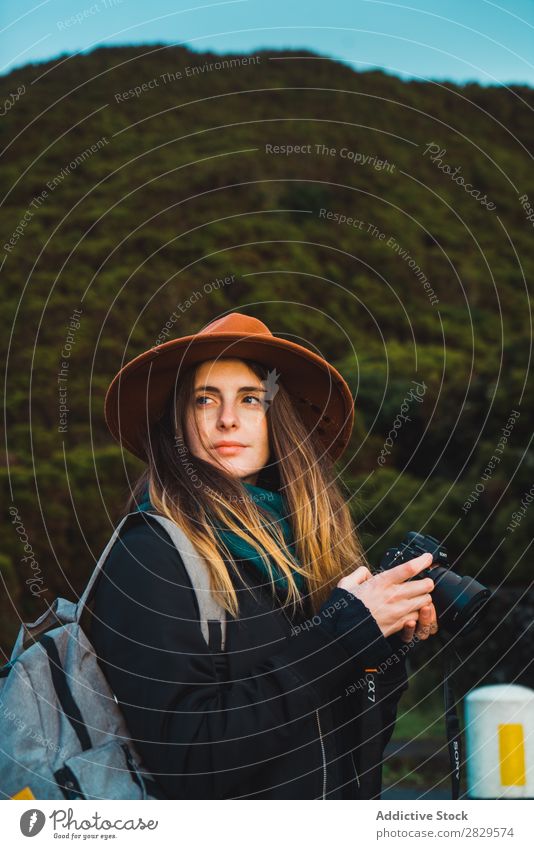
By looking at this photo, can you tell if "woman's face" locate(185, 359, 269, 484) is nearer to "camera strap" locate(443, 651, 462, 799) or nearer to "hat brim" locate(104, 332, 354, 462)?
"hat brim" locate(104, 332, 354, 462)

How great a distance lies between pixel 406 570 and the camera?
166 centimetres

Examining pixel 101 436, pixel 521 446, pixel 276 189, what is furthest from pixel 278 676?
pixel 276 189

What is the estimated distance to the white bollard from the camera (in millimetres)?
2447

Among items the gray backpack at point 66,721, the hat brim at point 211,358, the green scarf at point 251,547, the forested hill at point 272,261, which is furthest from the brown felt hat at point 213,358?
the forested hill at point 272,261

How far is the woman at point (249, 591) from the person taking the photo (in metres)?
1.49

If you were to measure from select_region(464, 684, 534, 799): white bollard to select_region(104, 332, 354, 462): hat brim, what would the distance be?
0.89 metres

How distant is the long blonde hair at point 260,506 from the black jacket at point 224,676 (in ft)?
0.26

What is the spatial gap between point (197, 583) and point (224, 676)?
161 mm

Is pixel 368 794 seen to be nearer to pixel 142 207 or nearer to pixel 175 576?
pixel 175 576

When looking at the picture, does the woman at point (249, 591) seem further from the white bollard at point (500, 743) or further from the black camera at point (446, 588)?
the white bollard at point (500, 743)

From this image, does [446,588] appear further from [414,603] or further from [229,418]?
[229,418]

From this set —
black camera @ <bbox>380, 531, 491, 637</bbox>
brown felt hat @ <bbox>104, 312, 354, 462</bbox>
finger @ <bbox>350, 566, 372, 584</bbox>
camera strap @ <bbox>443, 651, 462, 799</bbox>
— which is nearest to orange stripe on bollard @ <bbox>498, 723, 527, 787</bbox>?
camera strap @ <bbox>443, 651, 462, 799</bbox>

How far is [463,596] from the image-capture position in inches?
67.2
